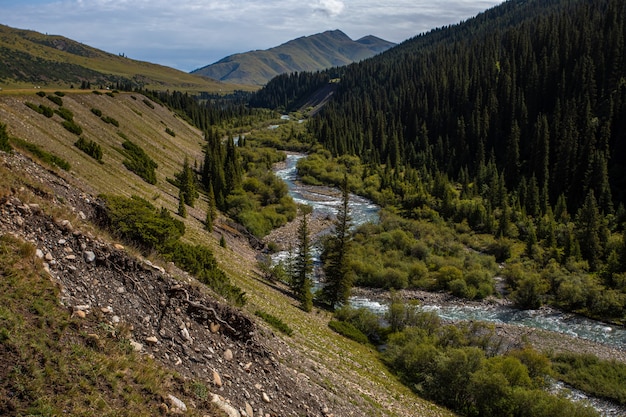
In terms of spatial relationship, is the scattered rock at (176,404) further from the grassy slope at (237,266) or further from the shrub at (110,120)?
the shrub at (110,120)

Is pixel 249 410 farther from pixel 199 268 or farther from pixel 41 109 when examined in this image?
pixel 41 109

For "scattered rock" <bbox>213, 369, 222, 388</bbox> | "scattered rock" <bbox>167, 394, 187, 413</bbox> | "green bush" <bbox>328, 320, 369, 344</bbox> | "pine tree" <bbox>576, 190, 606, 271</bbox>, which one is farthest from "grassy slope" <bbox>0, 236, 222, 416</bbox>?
"pine tree" <bbox>576, 190, 606, 271</bbox>

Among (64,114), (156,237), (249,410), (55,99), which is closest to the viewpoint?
(249,410)

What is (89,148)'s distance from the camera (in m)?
39.9

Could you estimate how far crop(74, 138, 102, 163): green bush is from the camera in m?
39.5

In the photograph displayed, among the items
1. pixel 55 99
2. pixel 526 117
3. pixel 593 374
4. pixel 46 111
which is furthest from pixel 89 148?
pixel 526 117

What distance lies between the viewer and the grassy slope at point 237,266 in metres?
20.9

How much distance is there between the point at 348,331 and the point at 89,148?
2848 centimetres

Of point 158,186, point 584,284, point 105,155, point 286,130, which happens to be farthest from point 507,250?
point 286,130

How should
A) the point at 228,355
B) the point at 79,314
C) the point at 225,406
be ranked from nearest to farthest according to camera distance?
the point at 79,314
the point at 225,406
the point at 228,355

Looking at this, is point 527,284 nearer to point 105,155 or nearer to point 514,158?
point 105,155

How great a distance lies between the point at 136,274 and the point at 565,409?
23.4 metres

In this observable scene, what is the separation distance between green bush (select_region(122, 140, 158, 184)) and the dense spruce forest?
36.1m

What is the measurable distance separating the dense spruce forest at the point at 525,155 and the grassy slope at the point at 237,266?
2655cm
